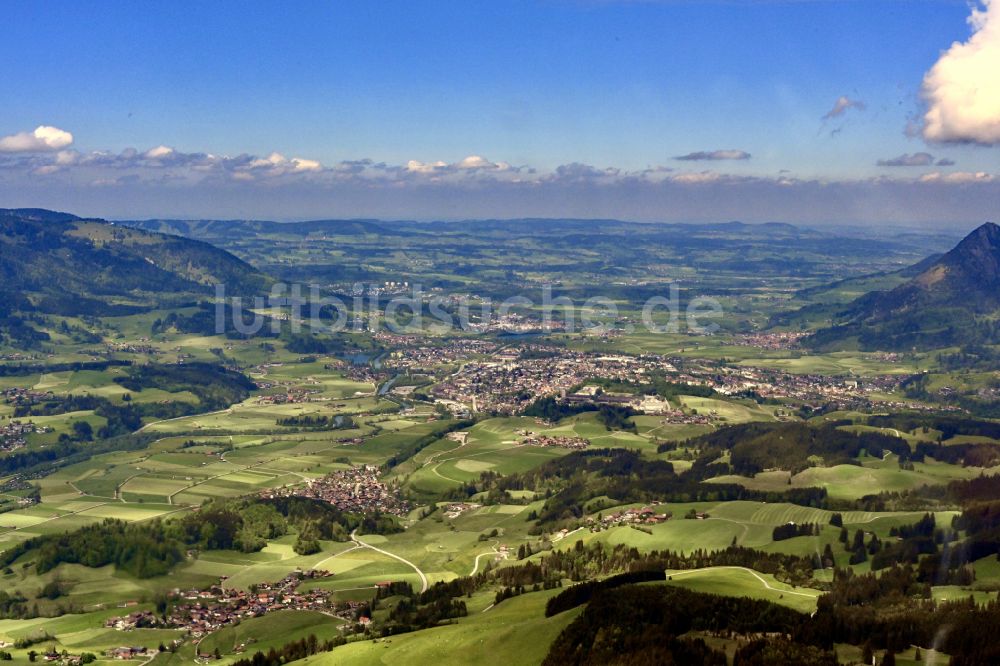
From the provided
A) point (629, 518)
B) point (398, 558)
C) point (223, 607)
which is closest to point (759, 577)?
point (629, 518)

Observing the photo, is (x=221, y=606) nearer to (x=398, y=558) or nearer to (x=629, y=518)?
(x=398, y=558)

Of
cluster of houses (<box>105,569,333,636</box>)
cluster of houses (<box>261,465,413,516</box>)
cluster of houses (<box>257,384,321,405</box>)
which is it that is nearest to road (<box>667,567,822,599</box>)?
cluster of houses (<box>105,569,333,636</box>)

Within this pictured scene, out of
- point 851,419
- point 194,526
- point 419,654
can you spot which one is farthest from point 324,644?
point 851,419

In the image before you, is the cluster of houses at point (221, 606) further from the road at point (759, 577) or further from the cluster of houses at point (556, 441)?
the cluster of houses at point (556, 441)

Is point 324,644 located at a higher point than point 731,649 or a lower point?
lower

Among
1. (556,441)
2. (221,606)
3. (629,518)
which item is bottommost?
(221,606)

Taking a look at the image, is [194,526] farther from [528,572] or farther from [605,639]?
[605,639]
